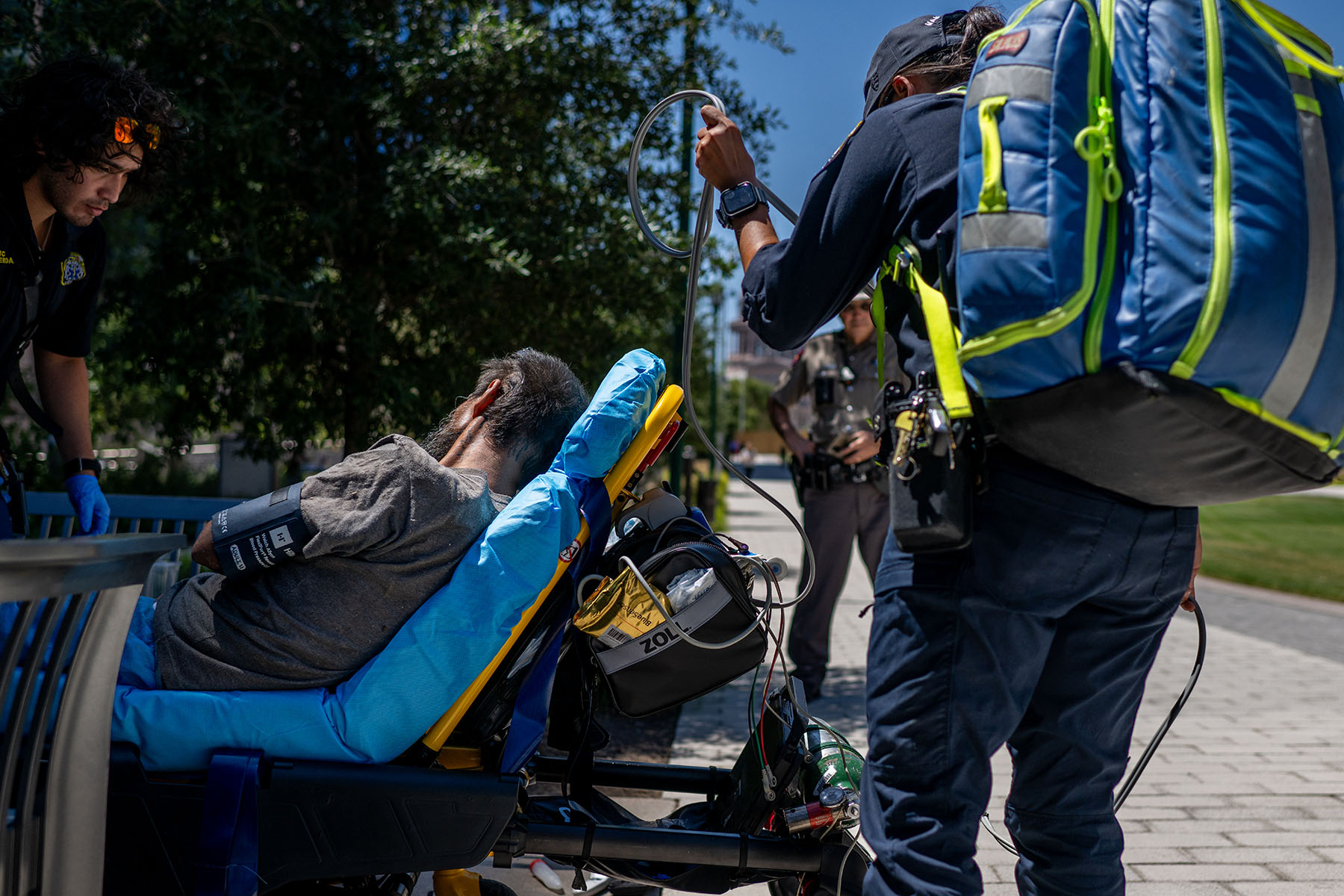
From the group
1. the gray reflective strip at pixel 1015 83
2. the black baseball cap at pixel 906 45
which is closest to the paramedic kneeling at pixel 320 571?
the black baseball cap at pixel 906 45

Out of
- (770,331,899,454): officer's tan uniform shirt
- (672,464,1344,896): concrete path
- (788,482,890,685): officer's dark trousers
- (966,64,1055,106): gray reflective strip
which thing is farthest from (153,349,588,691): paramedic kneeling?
(770,331,899,454): officer's tan uniform shirt

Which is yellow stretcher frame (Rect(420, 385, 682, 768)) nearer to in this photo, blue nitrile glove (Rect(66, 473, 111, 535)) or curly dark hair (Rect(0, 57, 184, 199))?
blue nitrile glove (Rect(66, 473, 111, 535))

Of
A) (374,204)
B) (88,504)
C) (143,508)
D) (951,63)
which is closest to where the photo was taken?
(951,63)

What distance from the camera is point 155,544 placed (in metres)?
1.54

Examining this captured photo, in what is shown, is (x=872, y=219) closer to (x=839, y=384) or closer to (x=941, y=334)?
(x=941, y=334)

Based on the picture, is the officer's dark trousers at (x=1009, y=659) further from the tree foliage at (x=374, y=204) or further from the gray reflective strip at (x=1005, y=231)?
the tree foliage at (x=374, y=204)

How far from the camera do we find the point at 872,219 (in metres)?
1.68

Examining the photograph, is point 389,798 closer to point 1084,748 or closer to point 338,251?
point 1084,748

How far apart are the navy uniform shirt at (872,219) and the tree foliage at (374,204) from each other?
3.23 meters

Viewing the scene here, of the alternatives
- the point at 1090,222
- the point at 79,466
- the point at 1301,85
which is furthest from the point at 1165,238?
the point at 79,466

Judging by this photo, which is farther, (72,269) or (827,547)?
(827,547)

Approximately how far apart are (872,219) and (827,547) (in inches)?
147

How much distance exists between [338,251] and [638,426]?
11.5 ft

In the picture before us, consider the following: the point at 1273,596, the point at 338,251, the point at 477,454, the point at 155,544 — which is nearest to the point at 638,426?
the point at 477,454
